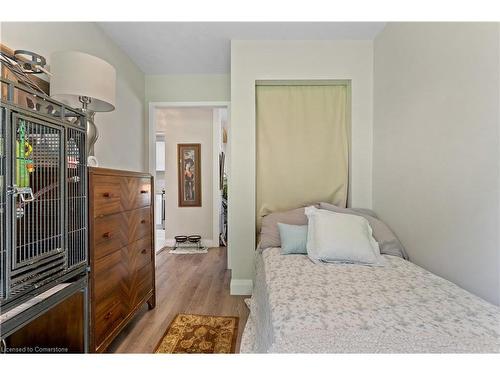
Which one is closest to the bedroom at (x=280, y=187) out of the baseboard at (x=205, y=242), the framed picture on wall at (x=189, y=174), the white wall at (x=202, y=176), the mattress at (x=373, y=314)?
the mattress at (x=373, y=314)

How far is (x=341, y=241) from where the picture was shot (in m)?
1.76

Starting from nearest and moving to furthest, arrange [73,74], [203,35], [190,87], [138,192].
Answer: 1. [73,74]
2. [138,192]
3. [203,35]
4. [190,87]

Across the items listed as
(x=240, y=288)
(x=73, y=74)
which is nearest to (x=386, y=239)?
(x=240, y=288)

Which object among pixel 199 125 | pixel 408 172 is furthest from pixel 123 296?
pixel 199 125

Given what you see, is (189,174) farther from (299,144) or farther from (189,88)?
(299,144)

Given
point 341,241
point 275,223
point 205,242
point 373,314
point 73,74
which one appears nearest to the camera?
point 373,314

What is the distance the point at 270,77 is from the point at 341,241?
169 centimetres

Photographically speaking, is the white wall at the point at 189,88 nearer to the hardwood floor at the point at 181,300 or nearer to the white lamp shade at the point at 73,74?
the white lamp shade at the point at 73,74

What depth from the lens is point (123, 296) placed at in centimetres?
170

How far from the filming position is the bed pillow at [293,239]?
76.9 inches

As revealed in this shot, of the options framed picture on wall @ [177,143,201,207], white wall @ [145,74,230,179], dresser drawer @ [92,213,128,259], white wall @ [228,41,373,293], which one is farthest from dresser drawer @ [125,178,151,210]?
A: framed picture on wall @ [177,143,201,207]

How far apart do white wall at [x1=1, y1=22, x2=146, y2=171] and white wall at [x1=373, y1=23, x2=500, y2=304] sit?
2.50 m
